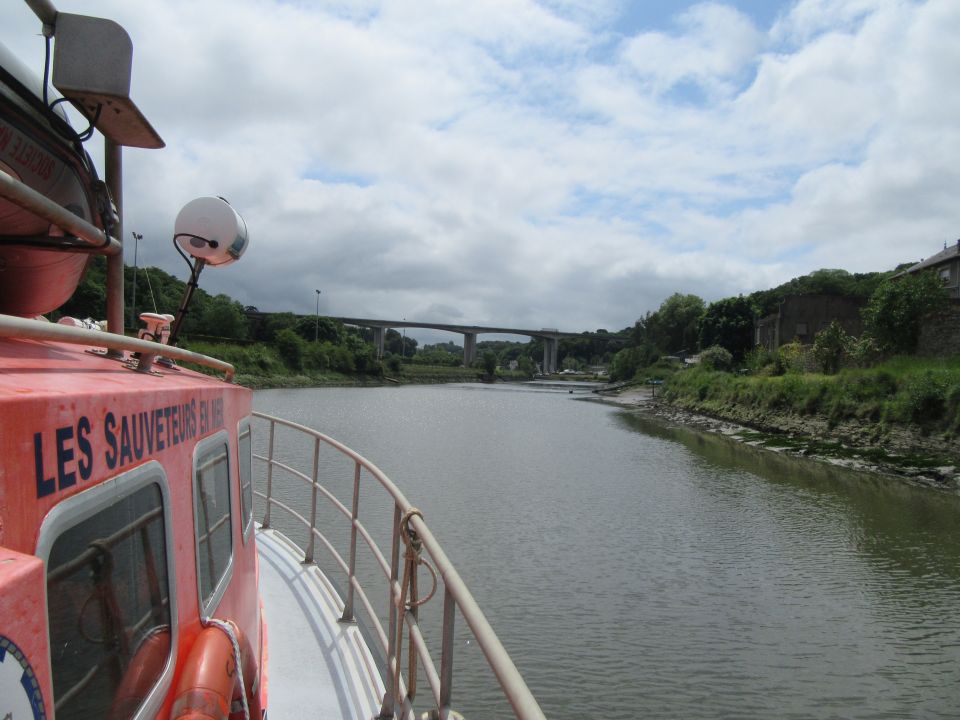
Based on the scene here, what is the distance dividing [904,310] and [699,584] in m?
25.7

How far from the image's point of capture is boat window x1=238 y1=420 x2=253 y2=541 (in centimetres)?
364

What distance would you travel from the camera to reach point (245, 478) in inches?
150

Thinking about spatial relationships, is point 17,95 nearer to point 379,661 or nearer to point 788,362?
A: point 379,661

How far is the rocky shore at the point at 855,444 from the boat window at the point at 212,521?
21.7m

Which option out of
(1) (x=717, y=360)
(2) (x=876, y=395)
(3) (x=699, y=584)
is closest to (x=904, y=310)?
(2) (x=876, y=395)

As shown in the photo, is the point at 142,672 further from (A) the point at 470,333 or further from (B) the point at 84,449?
Result: (A) the point at 470,333

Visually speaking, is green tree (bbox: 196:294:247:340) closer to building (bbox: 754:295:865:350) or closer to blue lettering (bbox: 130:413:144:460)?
building (bbox: 754:295:865:350)

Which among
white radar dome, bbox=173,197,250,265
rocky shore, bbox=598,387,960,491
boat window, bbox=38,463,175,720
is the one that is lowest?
rocky shore, bbox=598,387,960,491

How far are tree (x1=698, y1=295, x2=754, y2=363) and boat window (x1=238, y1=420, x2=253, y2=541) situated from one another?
69.3 m

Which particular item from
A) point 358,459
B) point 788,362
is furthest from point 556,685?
point 788,362

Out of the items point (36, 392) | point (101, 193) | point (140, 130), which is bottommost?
point (36, 392)

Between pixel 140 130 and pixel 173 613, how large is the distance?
6.11ft

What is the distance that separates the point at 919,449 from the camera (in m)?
22.9

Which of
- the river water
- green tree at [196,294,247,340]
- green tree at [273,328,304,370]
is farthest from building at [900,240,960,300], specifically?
green tree at [196,294,247,340]
